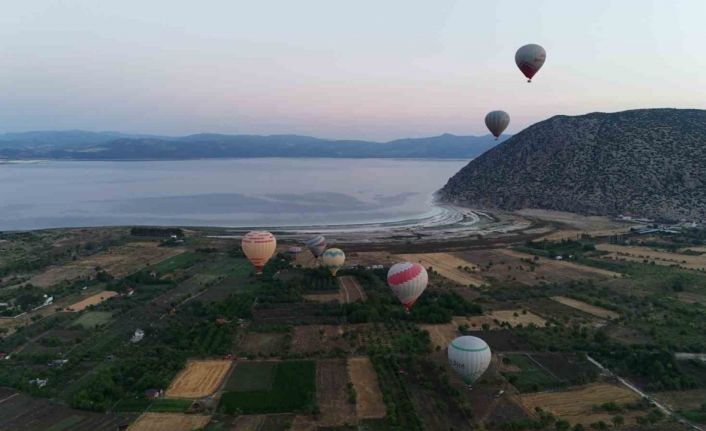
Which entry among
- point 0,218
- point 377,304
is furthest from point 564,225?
point 0,218

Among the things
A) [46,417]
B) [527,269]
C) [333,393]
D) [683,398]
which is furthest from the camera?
[527,269]

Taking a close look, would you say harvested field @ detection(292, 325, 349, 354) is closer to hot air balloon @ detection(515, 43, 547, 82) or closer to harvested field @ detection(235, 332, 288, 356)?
harvested field @ detection(235, 332, 288, 356)

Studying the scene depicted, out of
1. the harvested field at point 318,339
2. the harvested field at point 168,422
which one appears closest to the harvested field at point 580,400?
the harvested field at point 318,339

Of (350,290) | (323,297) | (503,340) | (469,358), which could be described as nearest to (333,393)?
(469,358)

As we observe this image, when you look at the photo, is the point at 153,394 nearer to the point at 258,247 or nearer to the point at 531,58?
the point at 258,247

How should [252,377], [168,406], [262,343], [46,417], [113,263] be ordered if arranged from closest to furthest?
[46,417]
[168,406]
[252,377]
[262,343]
[113,263]

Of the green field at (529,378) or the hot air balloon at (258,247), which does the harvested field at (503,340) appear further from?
the hot air balloon at (258,247)

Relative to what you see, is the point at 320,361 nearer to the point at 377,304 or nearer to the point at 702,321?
the point at 377,304

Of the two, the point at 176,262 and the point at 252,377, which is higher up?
the point at 252,377
